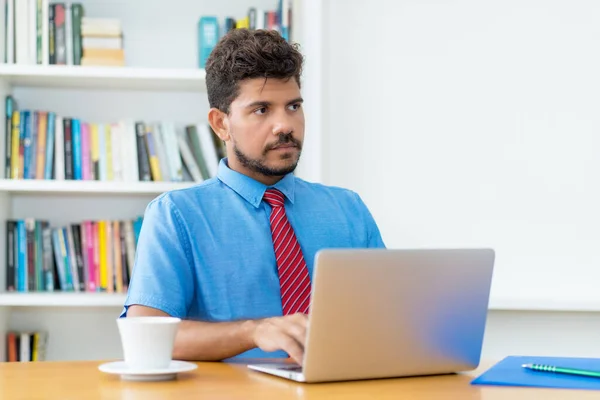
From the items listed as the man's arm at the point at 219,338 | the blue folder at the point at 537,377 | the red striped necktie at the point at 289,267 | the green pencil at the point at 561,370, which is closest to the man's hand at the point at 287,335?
the man's arm at the point at 219,338

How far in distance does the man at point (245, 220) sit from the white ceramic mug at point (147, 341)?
1.67 feet

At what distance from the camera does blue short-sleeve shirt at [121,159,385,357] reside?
1.72 meters

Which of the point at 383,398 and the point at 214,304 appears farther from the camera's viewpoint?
the point at 214,304

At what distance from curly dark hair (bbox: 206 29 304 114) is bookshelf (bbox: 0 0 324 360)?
1034 millimetres

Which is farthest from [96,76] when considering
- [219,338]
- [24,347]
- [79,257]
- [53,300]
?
[219,338]

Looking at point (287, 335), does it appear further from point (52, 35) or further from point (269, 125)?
point (52, 35)

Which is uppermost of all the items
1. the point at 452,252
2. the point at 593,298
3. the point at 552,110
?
the point at 552,110

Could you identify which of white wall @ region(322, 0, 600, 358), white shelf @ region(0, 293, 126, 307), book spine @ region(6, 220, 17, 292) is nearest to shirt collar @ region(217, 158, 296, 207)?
white wall @ region(322, 0, 600, 358)

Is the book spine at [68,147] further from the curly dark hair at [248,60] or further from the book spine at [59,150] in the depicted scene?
the curly dark hair at [248,60]

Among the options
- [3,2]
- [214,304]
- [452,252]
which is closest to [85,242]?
[3,2]

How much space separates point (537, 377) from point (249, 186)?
0.86 metres

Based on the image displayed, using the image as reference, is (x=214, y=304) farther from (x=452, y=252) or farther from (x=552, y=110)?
(x=552, y=110)

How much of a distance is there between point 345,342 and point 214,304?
2.28 ft

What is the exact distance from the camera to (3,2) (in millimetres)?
2939
